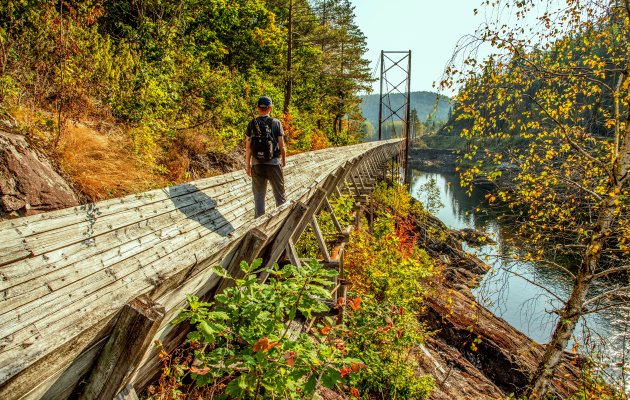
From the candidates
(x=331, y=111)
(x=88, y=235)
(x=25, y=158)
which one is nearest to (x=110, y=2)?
(x=25, y=158)

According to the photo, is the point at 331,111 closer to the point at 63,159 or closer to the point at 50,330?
the point at 63,159

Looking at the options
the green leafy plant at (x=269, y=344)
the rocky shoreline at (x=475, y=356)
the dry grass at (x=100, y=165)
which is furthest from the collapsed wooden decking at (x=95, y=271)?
the rocky shoreline at (x=475, y=356)

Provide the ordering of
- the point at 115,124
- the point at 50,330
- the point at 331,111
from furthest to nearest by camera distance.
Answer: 1. the point at 331,111
2. the point at 115,124
3. the point at 50,330

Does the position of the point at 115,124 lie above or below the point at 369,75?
below

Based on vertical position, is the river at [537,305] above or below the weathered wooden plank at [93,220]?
below

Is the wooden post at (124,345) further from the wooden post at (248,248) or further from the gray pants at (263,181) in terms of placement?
the gray pants at (263,181)

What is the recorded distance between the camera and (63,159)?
440 centimetres

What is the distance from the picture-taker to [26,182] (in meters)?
3.51

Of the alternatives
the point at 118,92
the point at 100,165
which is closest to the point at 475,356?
the point at 100,165

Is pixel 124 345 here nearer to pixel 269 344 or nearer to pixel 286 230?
pixel 269 344

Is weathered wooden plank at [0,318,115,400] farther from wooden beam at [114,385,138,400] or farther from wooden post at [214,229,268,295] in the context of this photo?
wooden post at [214,229,268,295]

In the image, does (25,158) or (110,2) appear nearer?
(25,158)

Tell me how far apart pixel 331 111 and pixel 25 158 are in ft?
91.4

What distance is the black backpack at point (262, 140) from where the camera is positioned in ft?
13.6
